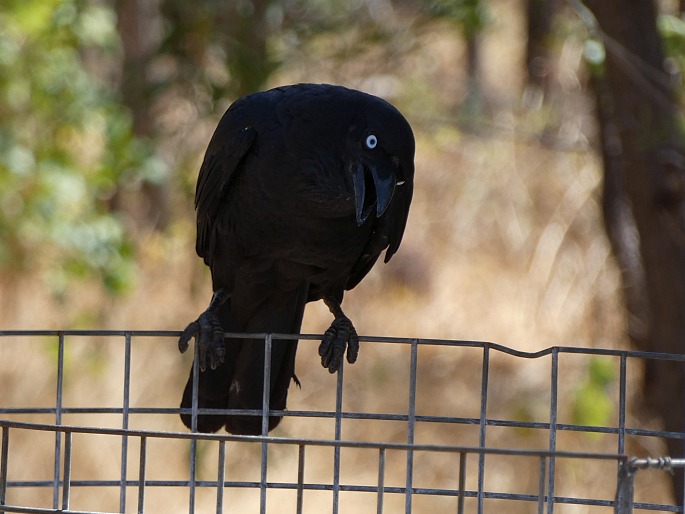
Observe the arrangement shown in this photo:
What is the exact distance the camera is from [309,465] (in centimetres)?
675

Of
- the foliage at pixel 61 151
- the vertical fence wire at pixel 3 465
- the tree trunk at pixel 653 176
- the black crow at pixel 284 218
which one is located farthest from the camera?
the foliage at pixel 61 151

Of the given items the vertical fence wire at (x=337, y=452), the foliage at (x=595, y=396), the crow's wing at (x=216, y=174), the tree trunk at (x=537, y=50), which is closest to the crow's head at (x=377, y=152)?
the crow's wing at (x=216, y=174)

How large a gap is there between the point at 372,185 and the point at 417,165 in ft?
22.5

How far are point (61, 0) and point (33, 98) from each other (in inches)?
23.5

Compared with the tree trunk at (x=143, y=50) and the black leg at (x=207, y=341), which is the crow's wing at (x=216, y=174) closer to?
the black leg at (x=207, y=341)

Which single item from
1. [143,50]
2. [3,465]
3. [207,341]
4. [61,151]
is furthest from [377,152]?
[143,50]

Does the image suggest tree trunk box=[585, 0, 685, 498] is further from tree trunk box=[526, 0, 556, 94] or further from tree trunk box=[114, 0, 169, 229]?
tree trunk box=[526, 0, 556, 94]

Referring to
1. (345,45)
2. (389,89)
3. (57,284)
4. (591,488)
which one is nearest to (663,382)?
(591,488)

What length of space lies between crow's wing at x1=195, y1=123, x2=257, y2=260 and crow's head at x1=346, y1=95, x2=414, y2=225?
38cm

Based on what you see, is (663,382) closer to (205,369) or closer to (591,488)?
(591,488)

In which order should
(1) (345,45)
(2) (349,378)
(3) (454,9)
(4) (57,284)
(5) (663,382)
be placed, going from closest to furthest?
1. (5) (663,382)
2. (3) (454,9)
3. (4) (57,284)
4. (1) (345,45)
5. (2) (349,378)

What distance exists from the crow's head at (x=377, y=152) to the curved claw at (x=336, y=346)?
450 mm

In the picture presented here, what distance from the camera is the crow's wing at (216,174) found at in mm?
3176

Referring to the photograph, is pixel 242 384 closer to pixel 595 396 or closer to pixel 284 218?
pixel 284 218
